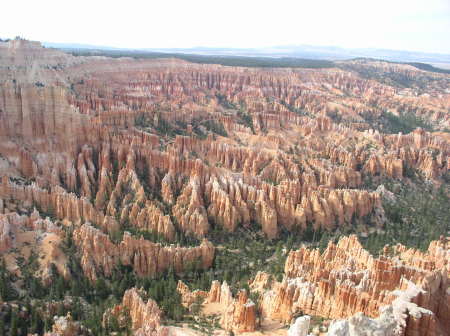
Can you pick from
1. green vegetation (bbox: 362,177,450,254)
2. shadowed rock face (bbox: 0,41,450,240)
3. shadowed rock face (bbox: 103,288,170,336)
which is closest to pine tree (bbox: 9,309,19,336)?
shadowed rock face (bbox: 103,288,170,336)

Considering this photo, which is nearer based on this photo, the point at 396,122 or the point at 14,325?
the point at 14,325

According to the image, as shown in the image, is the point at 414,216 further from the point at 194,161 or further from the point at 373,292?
the point at 373,292

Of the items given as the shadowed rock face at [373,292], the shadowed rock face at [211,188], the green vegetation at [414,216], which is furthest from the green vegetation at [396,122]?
the shadowed rock face at [373,292]

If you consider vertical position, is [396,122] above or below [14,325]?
above

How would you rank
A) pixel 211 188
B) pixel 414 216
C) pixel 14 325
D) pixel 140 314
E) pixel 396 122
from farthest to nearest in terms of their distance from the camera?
pixel 396 122 < pixel 414 216 < pixel 211 188 < pixel 140 314 < pixel 14 325

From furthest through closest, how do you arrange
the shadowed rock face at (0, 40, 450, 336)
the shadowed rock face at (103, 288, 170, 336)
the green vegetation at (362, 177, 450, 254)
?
1. the green vegetation at (362, 177, 450, 254)
2. the shadowed rock face at (0, 40, 450, 336)
3. the shadowed rock face at (103, 288, 170, 336)

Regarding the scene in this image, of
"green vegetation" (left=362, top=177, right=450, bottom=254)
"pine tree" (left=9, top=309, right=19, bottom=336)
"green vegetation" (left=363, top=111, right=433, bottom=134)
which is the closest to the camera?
"pine tree" (left=9, top=309, right=19, bottom=336)

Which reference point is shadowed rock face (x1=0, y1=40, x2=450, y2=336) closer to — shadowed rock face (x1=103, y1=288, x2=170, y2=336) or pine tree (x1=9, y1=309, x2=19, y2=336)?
shadowed rock face (x1=103, y1=288, x2=170, y2=336)

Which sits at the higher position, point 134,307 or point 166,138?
point 166,138

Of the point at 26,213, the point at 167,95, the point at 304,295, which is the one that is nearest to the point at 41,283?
the point at 26,213

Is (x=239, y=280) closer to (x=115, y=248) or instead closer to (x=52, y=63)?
(x=115, y=248)

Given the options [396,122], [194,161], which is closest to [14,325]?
[194,161]
